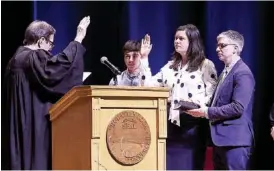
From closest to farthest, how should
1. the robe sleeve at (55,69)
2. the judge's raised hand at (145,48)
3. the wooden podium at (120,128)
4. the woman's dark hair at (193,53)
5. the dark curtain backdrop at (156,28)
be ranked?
the wooden podium at (120,128) → the robe sleeve at (55,69) → the woman's dark hair at (193,53) → the judge's raised hand at (145,48) → the dark curtain backdrop at (156,28)

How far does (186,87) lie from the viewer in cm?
392

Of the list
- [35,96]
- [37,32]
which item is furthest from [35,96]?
[37,32]

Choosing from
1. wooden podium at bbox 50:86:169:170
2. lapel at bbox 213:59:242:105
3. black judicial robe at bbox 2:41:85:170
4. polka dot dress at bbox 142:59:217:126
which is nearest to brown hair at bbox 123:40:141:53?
polka dot dress at bbox 142:59:217:126

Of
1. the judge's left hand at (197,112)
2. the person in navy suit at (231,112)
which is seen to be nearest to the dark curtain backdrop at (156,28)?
the person in navy suit at (231,112)

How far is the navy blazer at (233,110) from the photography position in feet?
12.1

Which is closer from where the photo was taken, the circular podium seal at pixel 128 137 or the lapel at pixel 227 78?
the circular podium seal at pixel 128 137

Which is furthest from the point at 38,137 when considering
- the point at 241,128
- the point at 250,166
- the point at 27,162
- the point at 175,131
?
the point at 250,166

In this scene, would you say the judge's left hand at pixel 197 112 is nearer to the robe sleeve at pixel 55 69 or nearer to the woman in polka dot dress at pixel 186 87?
the woman in polka dot dress at pixel 186 87

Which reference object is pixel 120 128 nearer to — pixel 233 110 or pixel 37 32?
pixel 233 110

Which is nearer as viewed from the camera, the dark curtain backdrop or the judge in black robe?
the judge in black robe

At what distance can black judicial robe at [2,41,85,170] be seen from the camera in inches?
146

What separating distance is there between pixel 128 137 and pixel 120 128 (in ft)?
0.21

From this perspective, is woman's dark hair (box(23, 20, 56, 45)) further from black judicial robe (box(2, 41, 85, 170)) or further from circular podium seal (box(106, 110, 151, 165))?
circular podium seal (box(106, 110, 151, 165))

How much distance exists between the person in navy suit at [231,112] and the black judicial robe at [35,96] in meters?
0.80
